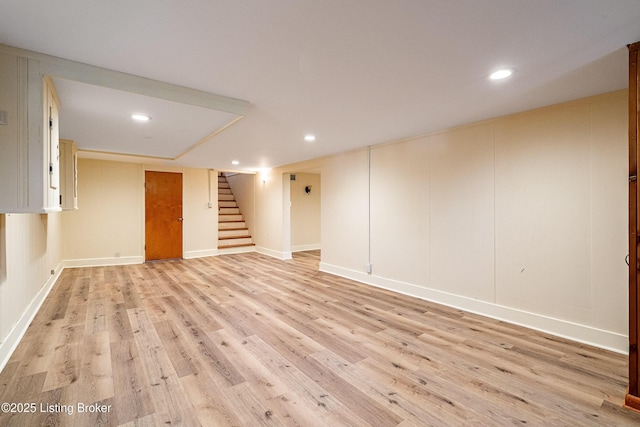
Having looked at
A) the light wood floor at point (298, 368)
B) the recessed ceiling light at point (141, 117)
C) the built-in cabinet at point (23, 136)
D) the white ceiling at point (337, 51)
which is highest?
the white ceiling at point (337, 51)

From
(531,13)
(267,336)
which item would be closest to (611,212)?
(531,13)

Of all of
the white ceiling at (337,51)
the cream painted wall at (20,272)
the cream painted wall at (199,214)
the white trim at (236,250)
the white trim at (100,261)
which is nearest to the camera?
the white ceiling at (337,51)

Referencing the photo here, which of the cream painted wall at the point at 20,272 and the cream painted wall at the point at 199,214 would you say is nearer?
the cream painted wall at the point at 20,272

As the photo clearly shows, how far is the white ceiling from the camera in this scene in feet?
4.90

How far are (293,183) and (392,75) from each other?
6.14 meters

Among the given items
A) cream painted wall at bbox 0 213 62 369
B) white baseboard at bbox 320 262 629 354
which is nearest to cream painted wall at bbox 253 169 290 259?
white baseboard at bbox 320 262 629 354

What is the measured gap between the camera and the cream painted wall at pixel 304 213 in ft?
27.0

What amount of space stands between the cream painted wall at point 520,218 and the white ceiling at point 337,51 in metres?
0.38

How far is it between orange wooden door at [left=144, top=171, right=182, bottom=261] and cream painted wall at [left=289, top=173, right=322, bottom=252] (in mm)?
3020

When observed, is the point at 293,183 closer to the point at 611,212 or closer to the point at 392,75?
the point at 392,75

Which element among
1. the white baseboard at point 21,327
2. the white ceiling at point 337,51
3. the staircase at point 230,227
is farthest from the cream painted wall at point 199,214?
the white ceiling at point 337,51

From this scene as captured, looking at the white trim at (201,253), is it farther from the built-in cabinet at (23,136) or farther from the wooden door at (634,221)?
the wooden door at (634,221)

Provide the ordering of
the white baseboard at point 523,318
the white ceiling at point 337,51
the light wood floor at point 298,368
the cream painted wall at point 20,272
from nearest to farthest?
the white ceiling at point 337,51, the light wood floor at point 298,368, the cream painted wall at point 20,272, the white baseboard at point 523,318

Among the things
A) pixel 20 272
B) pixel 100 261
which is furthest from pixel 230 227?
pixel 20 272
